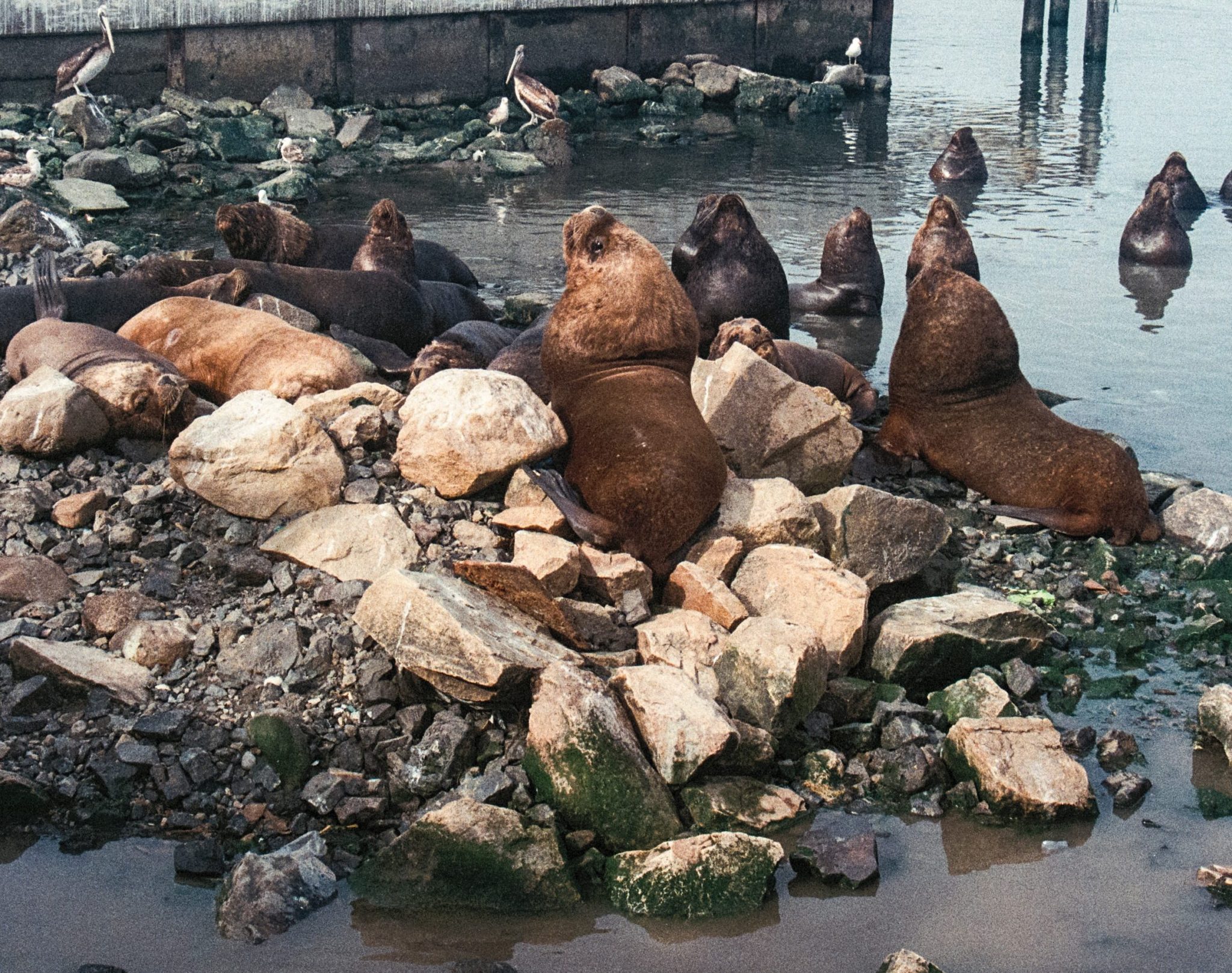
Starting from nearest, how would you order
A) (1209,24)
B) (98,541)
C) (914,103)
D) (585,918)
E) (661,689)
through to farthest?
(585,918) → (661,689) → (98,541) → (914,103) → (1209,24)

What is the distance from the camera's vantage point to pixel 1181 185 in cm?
1516

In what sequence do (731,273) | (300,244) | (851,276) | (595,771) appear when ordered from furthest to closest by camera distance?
1. (851,276)
2. (300,244)
3. (731,273)
4. (595,771)

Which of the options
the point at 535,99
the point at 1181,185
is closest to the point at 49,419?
the point at 1181,185

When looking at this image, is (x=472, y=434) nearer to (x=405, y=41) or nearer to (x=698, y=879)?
(x=698, y=879)

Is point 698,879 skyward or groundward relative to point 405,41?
groundward

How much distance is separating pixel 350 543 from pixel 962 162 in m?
13.7

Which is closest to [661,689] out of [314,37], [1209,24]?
[314,37]

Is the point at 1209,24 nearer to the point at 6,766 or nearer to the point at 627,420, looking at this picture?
the point at 627,420

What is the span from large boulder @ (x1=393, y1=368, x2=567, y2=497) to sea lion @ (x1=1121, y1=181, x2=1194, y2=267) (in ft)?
30.3

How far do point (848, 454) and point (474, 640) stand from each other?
313cm

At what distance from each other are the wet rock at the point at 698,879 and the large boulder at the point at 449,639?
32.7 inches

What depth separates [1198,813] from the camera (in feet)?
14.4

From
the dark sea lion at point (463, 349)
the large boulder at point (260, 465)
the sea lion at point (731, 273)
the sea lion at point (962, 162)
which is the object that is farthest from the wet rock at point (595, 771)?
the sea lion at point (962, 162)

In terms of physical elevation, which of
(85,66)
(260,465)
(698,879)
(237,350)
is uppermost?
(85,66)
